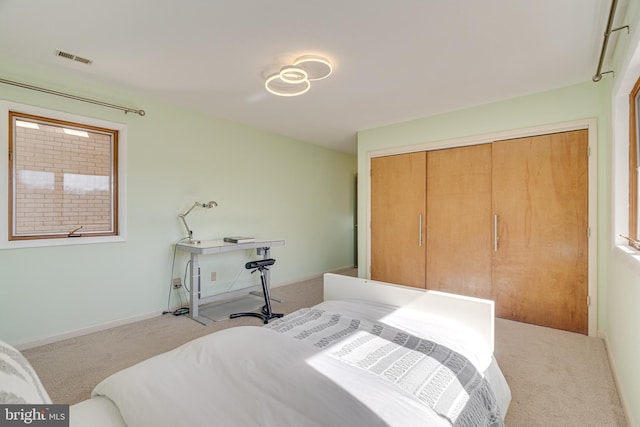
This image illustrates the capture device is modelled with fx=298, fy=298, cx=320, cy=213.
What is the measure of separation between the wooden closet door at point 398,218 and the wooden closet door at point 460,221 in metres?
0.13

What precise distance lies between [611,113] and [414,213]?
2.05m

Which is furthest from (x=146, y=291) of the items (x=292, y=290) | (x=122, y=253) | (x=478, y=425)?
(x=478, y=425)

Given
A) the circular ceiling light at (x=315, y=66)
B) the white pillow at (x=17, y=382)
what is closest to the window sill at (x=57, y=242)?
the white pillow at (x=17, y=382)

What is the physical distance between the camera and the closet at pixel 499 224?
2.91m

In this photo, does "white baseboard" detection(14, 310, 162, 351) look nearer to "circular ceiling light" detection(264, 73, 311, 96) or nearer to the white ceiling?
the white ceiling

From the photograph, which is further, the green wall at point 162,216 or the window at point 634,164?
the green wall at point 162,216

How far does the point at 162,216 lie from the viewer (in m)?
3.38

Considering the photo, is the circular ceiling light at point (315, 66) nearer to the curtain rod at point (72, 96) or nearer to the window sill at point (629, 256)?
the curtain rod at point (72, 96)

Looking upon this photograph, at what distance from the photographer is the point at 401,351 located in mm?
1373

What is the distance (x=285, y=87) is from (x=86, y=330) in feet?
9.80

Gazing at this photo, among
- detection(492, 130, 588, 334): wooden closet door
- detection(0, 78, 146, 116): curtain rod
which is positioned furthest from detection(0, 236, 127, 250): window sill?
detection(492, 130, 588, 334): wooden closet door

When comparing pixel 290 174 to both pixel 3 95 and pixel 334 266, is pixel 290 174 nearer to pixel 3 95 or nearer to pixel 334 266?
pixel 334 266

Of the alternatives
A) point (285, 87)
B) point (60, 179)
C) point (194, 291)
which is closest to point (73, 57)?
point (60, 179)

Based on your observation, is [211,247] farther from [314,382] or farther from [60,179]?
[314,382]
